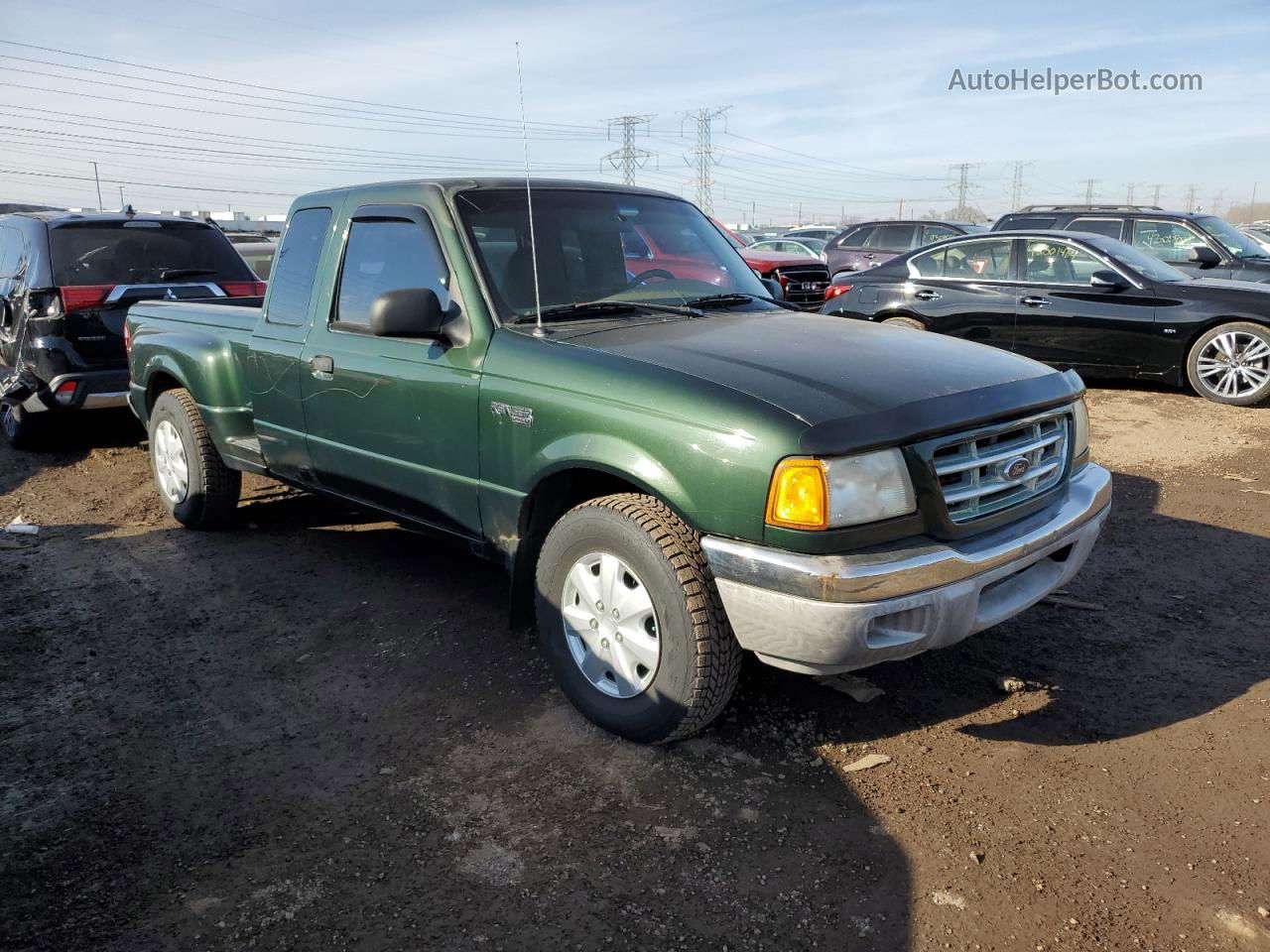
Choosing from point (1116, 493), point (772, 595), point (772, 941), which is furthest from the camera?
point (1116, 493)

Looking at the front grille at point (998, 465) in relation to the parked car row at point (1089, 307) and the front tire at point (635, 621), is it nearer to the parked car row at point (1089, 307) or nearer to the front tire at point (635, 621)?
the front tire at point (635, 621)

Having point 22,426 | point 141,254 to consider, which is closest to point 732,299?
point 141,254

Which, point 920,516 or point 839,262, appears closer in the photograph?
point 920,516

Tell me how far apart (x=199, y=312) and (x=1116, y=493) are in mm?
5684

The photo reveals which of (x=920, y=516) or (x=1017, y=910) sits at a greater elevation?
(x=920, y=516)

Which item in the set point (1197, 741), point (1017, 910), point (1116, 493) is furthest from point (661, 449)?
point (1116, 493)

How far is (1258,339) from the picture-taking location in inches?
320

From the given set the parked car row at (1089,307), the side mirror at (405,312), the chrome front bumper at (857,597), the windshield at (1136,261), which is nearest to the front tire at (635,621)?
the chrome front bumper at (857,597)

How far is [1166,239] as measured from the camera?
11.3 m

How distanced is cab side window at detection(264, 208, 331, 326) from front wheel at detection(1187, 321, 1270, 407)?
24.8 feet

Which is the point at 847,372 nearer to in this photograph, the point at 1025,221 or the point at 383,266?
the point at 383,266

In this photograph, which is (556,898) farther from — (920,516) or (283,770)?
(920,516)

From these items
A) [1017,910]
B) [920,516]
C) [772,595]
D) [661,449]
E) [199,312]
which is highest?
[199,312]

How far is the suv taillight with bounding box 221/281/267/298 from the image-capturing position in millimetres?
7609
